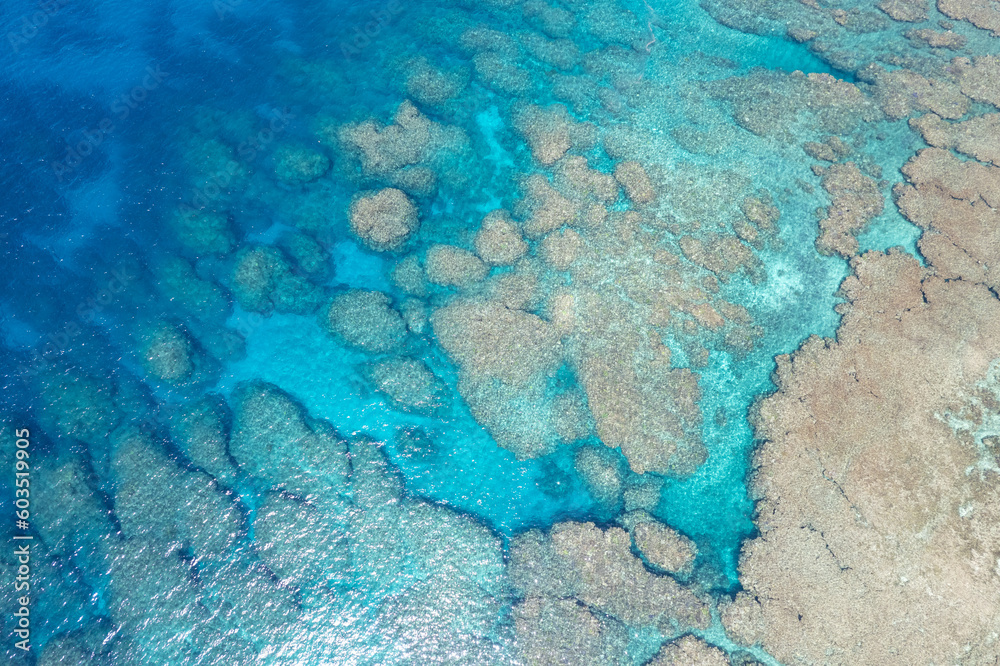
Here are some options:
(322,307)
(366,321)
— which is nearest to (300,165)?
(322,307)

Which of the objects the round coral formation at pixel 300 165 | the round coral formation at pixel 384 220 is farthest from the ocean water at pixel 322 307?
the round coral formation at pixel 384 220

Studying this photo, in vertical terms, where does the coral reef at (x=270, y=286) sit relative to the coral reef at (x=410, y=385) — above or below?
above

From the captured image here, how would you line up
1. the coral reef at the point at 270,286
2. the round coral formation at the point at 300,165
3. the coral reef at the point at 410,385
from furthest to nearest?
1. the round coral formation at the point at 300,165
2. the coral reef at the point at 270,286
3. the coral reef at the point at 410,385

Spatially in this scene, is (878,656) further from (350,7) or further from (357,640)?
(350,7)

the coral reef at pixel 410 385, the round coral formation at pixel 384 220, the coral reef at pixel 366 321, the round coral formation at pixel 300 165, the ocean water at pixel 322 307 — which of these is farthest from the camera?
the round coral formation at pixel 300 165

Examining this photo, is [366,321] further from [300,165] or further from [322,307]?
[300,165]

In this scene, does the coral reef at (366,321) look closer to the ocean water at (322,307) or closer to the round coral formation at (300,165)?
the ocean water at (322,307)

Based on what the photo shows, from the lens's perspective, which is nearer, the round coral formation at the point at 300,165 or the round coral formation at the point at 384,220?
the round coral formation at the point at 384,220
